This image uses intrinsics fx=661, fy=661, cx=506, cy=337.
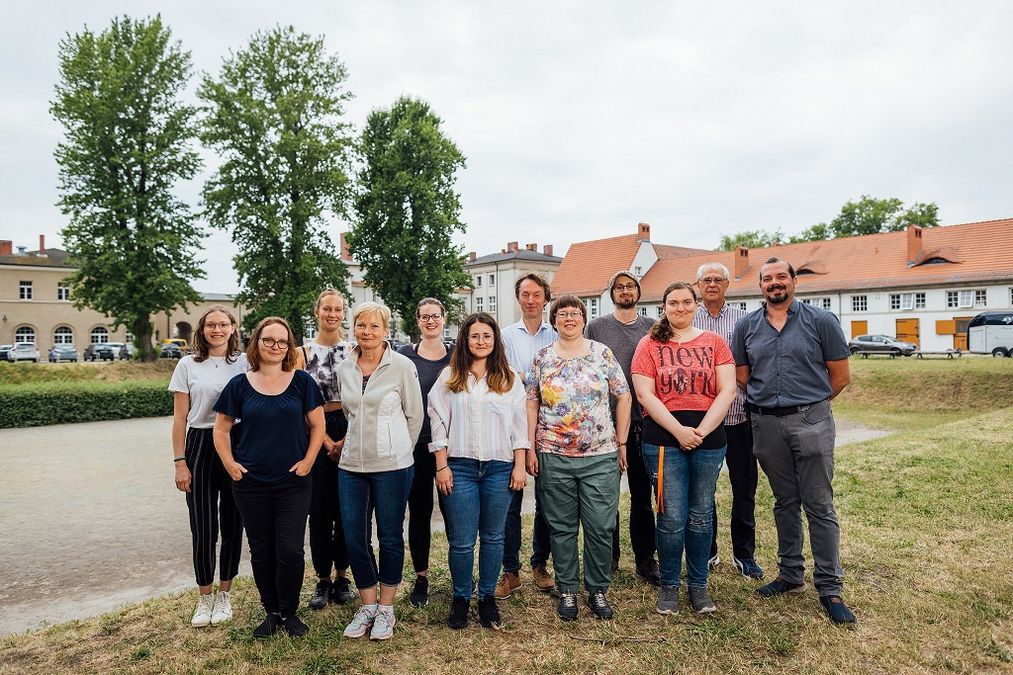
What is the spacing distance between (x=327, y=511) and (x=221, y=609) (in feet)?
2.83

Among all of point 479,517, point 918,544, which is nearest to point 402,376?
point 479,517

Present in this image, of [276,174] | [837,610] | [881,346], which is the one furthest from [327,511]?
[881,346]

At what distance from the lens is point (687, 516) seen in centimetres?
422

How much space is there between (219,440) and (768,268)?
12.1 ft

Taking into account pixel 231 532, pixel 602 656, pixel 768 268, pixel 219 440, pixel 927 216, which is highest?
pixel 927 216

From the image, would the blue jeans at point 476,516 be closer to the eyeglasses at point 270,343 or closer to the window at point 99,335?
the eyeglasses at point 270,343

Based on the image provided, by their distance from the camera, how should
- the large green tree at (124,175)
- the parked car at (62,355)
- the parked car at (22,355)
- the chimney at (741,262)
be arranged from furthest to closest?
the chimney at (741,262) < the parked car at (62,355) < the parked car at (22,355) < the large green tree at (124,175)

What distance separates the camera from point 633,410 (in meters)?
4.68

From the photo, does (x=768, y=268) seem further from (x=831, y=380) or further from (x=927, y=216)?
(x=927, y=216)

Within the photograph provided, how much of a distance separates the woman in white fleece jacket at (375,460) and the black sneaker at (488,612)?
55cm

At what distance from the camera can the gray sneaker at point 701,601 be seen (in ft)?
13.7

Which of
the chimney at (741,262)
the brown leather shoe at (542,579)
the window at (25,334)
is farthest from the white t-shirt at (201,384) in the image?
the window at (25,334)

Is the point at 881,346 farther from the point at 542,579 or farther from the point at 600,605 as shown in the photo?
the point at 600,605

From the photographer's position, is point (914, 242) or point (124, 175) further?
point (914, 242)
